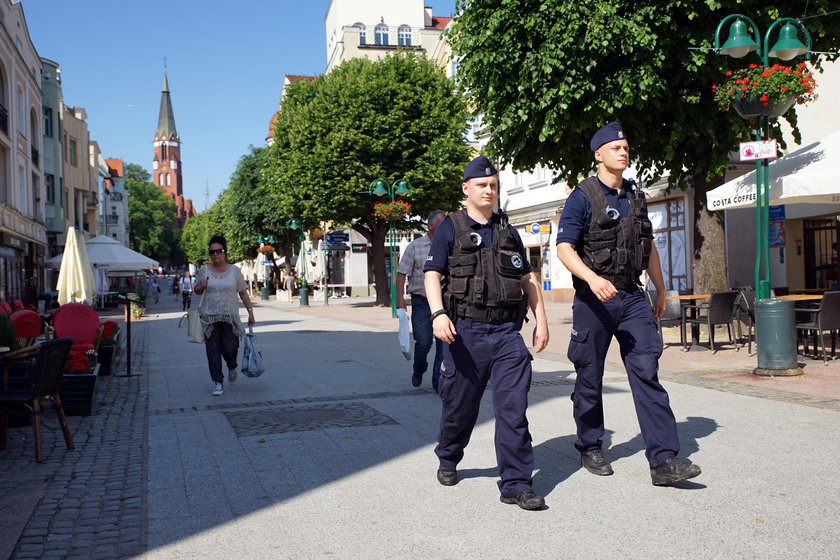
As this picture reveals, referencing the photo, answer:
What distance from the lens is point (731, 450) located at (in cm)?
567

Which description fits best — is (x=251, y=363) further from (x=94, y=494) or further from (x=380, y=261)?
(x=380, y=261)

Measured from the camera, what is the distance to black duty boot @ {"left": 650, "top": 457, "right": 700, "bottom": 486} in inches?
183

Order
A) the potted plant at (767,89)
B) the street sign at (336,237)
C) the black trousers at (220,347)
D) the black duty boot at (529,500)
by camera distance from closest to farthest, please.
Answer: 1. the black duty boot at (529,500)
2. the black trousers at (220,347)
3. the potted plant at (767,89)
4. the street sign at (336,237)

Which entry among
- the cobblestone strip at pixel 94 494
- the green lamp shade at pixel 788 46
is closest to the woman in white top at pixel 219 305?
the cobblestone strip at pixel 94 494

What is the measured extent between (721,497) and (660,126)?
35.6 feet

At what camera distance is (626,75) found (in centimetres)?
1307

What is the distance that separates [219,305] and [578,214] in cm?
559

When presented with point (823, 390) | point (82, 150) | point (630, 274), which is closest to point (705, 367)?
point (823, 390)

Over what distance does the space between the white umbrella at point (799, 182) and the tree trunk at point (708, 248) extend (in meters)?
1.59

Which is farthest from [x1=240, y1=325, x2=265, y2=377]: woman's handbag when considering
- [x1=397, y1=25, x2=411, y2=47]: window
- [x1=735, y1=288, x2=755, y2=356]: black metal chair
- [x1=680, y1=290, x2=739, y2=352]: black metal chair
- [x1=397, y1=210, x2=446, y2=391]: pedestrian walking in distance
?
[x1=397, y1=25, x2=411, y2=47]: window

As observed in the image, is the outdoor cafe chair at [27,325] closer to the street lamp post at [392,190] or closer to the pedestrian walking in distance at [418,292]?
the pedestrian walking in distance at [418,292]

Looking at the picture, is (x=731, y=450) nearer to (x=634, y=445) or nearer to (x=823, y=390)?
(x=634, y=445)

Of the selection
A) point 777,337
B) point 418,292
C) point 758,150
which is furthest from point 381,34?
point 418,292

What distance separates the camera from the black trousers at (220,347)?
374 inches
